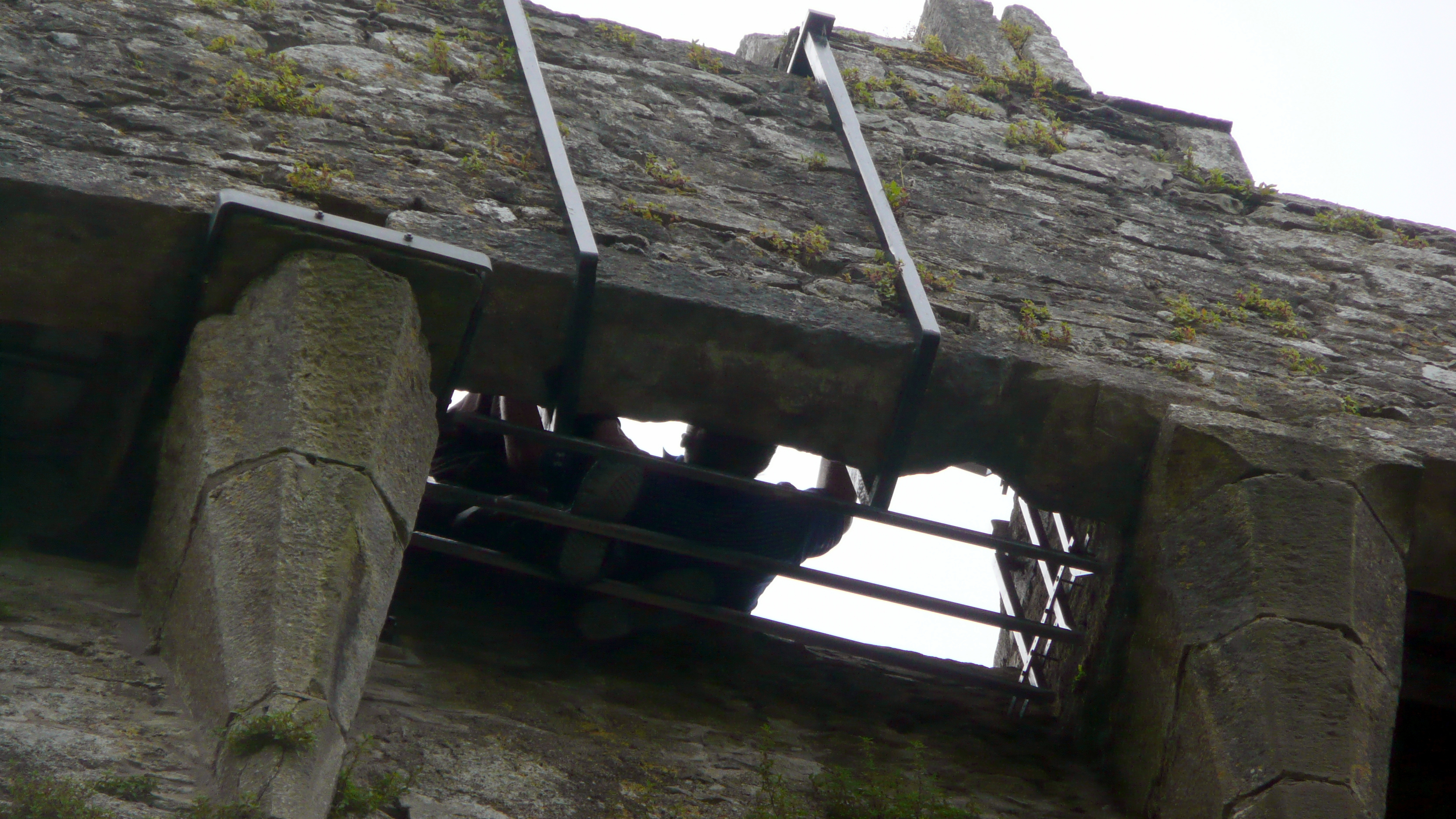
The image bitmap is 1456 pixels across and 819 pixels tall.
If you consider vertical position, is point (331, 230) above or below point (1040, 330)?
below

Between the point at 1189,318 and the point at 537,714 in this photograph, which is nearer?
the point at 537,714

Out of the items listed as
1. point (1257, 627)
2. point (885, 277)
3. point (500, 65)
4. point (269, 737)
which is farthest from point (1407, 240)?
point (269, 737)

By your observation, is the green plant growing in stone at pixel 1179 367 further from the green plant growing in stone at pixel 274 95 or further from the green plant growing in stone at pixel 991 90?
the green plant growing in stone at pixel 274 95

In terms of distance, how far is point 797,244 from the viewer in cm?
328

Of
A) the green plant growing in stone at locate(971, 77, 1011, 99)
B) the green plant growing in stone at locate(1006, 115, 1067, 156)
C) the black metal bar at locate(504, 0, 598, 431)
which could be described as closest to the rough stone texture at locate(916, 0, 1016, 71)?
the green plant growing in stone at locate(971, 77, 1011, 99)

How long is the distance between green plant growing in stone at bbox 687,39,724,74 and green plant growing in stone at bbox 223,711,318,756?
9.26 ft

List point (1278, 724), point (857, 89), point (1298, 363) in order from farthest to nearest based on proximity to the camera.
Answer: point (857, 89) < point (1298, 363) < point (1278, 724)

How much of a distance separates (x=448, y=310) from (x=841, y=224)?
4.18 ft

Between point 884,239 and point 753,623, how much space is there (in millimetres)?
1094

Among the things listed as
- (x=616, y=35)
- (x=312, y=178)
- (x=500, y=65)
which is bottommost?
(x=312, y=178)

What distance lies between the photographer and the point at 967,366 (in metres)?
2.98

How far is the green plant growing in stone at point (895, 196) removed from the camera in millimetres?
3691

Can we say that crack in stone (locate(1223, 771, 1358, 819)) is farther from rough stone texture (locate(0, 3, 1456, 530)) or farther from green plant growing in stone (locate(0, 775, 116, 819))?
green plant growing in stone (locate(0, 775, 116, 819))

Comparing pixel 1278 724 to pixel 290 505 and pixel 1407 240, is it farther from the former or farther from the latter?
pixel 1407 240
